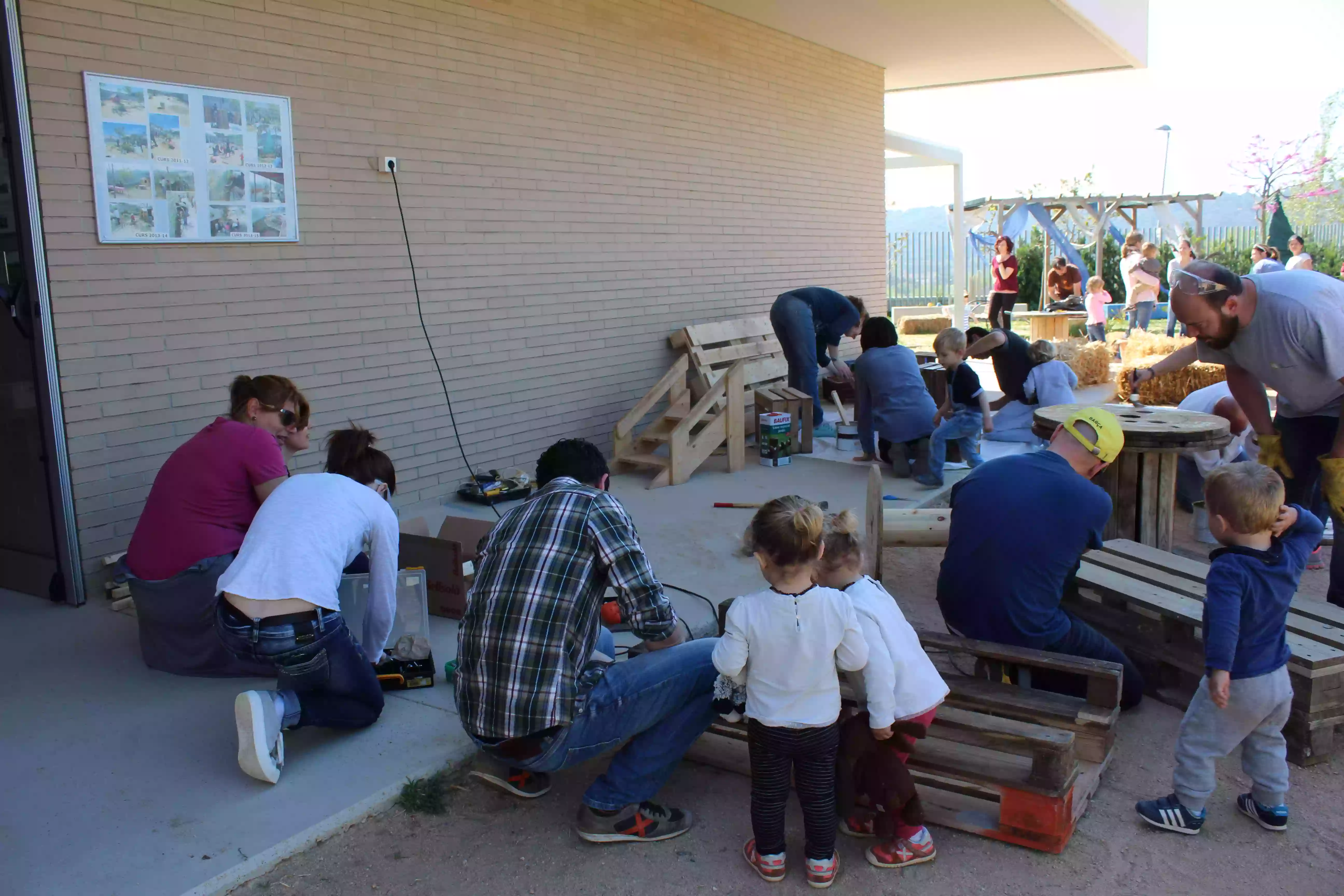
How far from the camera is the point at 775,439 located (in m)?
8.49

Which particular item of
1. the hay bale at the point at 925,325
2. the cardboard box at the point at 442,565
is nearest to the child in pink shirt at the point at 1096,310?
the hay bale at the point at 925,325

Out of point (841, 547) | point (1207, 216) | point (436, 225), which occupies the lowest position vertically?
point (841, 547)

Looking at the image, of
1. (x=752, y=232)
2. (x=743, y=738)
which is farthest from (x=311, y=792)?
(x=752, y=232)

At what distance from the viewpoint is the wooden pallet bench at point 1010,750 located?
10.4 feet

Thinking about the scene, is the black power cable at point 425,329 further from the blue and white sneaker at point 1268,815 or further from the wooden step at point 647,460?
the blue and white sneaker at point 1268,815

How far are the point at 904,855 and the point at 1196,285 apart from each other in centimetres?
334

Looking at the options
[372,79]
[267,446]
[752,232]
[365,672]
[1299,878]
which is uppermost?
[372,79]

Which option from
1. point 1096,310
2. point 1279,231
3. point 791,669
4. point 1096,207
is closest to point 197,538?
point 791,669

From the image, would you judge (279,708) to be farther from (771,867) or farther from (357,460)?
(771,867)

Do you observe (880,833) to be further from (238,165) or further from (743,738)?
(238,165)

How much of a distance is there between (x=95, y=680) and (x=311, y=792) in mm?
1644

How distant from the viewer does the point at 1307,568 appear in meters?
6.04

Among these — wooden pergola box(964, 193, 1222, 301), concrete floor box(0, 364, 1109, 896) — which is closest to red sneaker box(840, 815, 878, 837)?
concrete floor box(0, 364, 1109, 896)

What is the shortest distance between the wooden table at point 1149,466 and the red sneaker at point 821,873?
362cm
